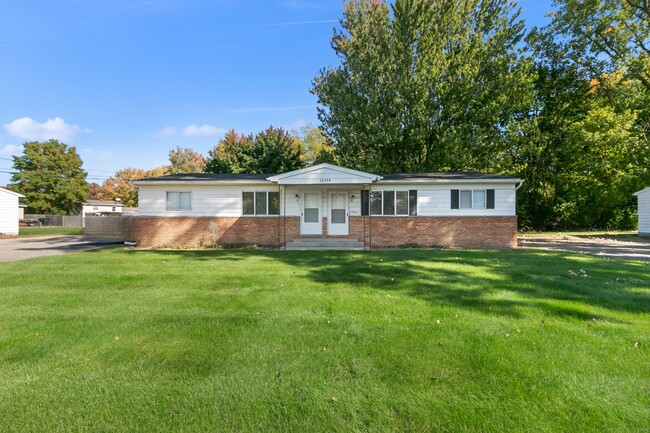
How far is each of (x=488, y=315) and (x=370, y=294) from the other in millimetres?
1906

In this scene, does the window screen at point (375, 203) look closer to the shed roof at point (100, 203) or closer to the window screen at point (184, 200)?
the window screen at point (184, 200)

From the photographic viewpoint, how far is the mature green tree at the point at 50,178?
4406 centimetres

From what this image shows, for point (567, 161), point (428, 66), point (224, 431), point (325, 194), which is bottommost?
point (224, 431)

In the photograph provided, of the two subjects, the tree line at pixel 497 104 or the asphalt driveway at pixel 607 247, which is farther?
the tree line at pixel 497 104

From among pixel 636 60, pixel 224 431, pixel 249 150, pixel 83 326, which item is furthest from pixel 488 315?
pixel 636 60

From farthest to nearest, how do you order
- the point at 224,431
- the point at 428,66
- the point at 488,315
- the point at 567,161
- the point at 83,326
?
the point at 567,161 → the point at 428,66 → the point at 488,315 → the point at 83,326 → the point at 224,431

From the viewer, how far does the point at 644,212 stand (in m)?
19.4

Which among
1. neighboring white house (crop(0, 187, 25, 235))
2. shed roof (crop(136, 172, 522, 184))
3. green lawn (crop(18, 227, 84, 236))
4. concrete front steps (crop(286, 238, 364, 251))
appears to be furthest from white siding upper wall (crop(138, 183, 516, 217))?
neighboring white house (crop(0, 187, 25, 235))

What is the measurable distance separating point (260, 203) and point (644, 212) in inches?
837

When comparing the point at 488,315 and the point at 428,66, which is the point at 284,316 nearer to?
the point at 488,315

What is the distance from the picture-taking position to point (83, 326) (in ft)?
14.6

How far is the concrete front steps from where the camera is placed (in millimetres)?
14852

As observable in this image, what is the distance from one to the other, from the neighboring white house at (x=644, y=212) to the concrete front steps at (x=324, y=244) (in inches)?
663

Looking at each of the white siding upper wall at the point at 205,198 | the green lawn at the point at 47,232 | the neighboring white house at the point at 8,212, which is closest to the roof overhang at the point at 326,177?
the white siding upper wall at the point at 205,198
